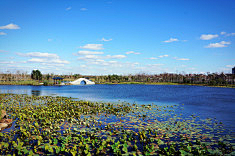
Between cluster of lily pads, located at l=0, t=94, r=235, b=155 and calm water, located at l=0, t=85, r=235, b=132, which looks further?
calm water, located at l=0, t=85, r=235, b=132

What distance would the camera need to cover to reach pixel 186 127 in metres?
12.9

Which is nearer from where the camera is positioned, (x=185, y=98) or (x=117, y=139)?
(x=117, y=139)

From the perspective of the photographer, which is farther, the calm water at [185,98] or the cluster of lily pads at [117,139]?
the calm water at [185,98]

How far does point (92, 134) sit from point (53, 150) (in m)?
2.55

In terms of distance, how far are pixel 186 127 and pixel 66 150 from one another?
9.17 meters

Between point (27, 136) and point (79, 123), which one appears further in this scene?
point (79, 123)

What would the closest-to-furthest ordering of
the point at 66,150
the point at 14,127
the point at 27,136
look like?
the point at 66,150
the point at 27,136
the point at 14,127

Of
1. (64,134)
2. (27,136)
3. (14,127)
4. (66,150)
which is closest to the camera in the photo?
(66,150)

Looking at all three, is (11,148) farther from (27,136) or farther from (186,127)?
(186,127)

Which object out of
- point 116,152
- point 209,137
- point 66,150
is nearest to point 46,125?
point 66,150

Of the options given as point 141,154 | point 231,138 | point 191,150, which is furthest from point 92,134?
point 231,138

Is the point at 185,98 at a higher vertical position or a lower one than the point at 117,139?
lower

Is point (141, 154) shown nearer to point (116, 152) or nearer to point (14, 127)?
point (116, 152)


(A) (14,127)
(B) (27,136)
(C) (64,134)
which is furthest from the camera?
(A) (14,127)
